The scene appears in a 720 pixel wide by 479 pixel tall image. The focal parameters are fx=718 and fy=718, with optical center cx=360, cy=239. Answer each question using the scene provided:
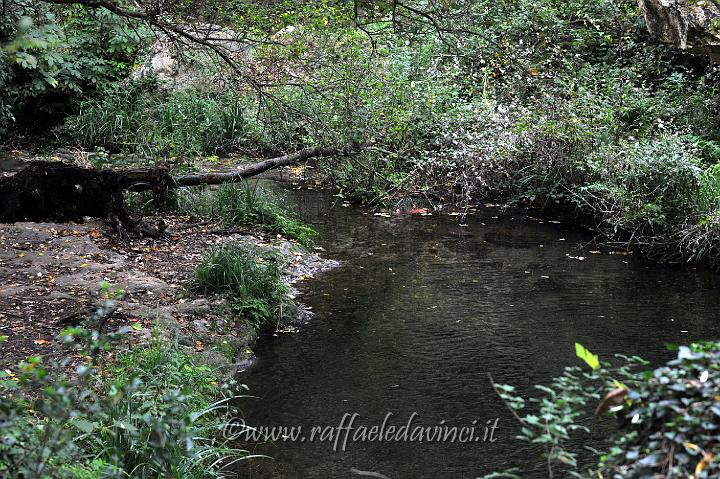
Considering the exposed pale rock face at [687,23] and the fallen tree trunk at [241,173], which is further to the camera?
the exposed pale rock face at [687,23]

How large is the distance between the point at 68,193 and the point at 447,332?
4221mm

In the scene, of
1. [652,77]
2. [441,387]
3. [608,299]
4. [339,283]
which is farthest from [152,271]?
[652,77]

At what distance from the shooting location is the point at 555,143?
383 inches

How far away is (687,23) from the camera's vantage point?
993 centimetres

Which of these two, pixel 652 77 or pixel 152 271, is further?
pixel 652 77

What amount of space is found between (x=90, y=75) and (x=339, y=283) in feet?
27.3

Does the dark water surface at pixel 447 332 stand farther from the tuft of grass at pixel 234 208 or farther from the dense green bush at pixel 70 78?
the dense green bush at pixel 70 78

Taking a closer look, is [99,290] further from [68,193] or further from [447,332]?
[447,332]

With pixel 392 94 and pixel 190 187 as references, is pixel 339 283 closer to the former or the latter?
pixel 190 187

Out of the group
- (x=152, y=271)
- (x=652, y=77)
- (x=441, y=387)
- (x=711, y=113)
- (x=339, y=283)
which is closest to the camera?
(x=441, y=387)

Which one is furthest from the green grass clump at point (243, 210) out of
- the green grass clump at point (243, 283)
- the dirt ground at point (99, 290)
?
the green grass clump at point (243, 283)

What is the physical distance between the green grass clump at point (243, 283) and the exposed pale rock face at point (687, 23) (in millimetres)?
7067

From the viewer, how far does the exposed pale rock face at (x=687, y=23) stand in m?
9.77

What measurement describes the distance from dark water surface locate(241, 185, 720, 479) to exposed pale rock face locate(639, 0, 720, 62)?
3328 mm
